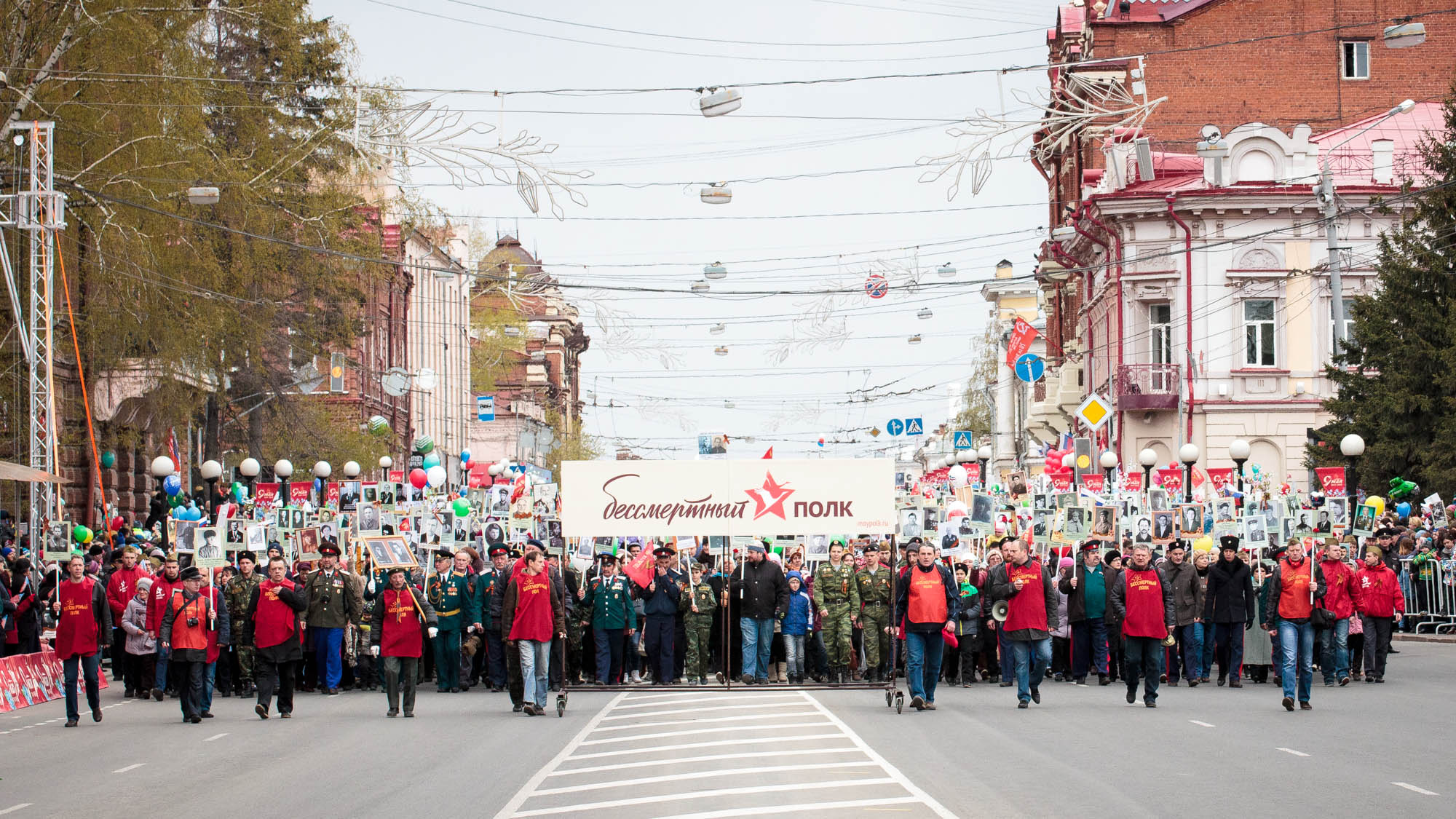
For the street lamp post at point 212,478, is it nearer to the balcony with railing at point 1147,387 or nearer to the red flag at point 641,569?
the red flag at point 641,569

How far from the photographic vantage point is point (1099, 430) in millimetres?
53156

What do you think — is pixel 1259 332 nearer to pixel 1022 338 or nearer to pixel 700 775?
pixel 1022 338

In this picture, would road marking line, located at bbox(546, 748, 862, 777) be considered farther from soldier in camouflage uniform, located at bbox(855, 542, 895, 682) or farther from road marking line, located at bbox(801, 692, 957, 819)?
soldier in camouflage uniform, located at bbox(855, 542, 895, 682)

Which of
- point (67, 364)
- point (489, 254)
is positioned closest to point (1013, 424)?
point (489, 254)

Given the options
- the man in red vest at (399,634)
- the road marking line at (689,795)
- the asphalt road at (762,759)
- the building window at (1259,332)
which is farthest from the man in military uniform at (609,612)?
the building window at (1259,332)

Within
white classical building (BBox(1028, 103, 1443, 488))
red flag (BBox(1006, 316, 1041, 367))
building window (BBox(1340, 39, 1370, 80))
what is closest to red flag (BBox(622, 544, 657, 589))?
white classical building (BBox(1028, 103, 1443, 488))

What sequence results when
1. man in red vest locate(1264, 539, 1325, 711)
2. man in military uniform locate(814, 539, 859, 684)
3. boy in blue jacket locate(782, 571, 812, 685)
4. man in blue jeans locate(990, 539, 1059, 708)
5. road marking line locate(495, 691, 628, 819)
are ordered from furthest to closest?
boy in blue jacket locate(782, 571, 812, 685) → man in military uniform locate(814, 539, 859, 684) → man in blue jeans locate(990, 539, 1059, 708) → man in red vest locate(1264, 539, 1325, 711) → road marking line locate(495, 691, 628, 819)

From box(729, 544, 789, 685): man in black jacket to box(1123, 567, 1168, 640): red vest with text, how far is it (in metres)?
4.54

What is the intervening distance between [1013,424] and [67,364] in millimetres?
63282

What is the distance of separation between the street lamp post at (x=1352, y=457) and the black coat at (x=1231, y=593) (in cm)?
818

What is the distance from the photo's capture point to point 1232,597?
22.4 metres

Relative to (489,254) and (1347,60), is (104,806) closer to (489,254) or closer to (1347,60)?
(1347,60)

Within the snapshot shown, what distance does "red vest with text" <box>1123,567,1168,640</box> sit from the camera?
62.4ft

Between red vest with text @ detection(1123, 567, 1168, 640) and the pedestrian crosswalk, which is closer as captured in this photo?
the pedestrian crosswalk
